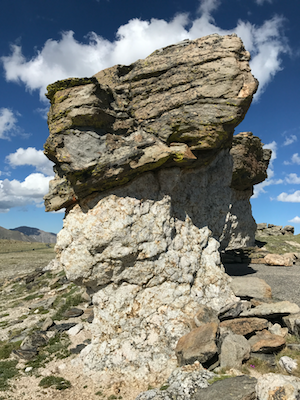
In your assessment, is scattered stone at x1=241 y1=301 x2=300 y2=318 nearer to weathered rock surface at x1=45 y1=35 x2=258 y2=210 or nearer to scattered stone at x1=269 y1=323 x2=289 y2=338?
scattered stone at x1=269 y1=323 x2=289 y2=338

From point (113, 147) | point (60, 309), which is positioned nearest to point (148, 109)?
point (113, 147)

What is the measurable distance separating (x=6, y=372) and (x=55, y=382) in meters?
3.14

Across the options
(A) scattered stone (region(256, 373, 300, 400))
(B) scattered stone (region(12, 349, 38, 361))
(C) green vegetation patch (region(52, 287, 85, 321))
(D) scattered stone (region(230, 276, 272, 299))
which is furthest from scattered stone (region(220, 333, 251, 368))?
(C) green vegetation patch (region(52, 287, 85, 321))

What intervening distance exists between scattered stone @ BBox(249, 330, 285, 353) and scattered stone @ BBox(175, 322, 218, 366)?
1890 mm

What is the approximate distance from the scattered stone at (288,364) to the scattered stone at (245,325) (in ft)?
7.08

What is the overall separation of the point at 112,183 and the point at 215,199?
8605 mm

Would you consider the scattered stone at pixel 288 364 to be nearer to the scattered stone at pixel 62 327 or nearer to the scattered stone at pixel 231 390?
the scattered stone at pixel 231 390

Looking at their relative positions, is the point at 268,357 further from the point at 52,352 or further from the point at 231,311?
the point at 52,352

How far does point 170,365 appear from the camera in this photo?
1249 cm

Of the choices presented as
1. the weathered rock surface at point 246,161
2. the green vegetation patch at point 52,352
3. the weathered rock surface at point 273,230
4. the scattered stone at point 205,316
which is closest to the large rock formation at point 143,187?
the scattered stone at point 205,316

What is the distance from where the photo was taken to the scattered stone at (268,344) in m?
11.4

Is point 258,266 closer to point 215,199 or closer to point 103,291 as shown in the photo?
point 215,199

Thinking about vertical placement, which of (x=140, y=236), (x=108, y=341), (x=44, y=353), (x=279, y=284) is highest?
(x=140, y=236)

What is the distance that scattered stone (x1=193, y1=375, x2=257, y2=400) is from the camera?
8.16 meters
